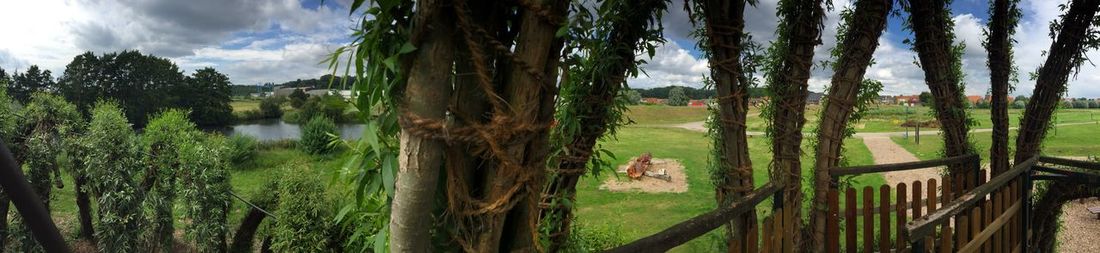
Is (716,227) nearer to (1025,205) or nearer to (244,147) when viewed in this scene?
(1025,205)

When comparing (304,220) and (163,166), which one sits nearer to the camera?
(304,220)

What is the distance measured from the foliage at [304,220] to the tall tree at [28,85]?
5162 mm

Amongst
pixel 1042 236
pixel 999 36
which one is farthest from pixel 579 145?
pixel 1042 236

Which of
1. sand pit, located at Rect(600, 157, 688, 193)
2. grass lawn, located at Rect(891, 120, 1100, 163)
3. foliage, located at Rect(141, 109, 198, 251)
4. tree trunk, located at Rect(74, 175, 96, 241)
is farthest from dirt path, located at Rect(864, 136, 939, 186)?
tree trunk, located at Rect(74, 175, 96, 241)

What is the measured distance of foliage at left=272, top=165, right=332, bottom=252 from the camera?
624cm

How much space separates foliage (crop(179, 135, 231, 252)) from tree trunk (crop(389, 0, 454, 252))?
9079 mm

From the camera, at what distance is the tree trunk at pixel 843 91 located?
268cm

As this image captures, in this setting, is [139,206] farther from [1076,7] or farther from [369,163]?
[1076,7]

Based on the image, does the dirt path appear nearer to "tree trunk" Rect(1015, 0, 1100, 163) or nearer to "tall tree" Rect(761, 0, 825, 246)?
"tree trunk" Rect(1015, 0, 1100, 163)

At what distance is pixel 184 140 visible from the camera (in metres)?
8.70

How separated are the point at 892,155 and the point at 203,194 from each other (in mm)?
12819

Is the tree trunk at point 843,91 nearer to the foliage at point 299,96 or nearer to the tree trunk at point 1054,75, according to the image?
the tree trunk at point 1054,75

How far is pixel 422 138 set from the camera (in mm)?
823

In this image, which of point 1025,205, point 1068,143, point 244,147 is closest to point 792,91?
point 1025,205
